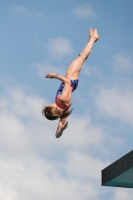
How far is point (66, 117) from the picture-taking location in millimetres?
11375

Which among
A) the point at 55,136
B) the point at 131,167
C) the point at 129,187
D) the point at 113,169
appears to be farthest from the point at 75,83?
the point at 129,187

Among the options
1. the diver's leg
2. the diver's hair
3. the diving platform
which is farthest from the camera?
the diving platform

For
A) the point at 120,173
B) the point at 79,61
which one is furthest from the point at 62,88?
the point at 120,173

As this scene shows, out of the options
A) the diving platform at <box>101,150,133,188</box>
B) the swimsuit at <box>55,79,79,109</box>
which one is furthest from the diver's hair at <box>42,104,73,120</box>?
the diving platform at <box>101,150,133,188</box>

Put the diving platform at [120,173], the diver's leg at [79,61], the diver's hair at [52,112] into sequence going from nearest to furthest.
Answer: the diver's hair at [52,112], the diver's leg at [79,61], the diving platform at [120,173]

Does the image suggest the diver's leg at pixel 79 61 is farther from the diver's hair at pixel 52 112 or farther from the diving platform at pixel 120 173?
the diving platform at pixel 120 173

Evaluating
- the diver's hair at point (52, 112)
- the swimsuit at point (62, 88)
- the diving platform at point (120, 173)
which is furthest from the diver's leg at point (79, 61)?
the diving platform at point (120, 173)

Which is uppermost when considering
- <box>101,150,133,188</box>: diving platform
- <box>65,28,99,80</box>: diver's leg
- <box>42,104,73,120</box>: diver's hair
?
<box>101,150,133,188</box>: diving platform

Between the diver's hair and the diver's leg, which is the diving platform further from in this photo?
the diver's hair

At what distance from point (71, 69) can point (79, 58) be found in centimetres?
35

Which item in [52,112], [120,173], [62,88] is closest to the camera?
[52,112]

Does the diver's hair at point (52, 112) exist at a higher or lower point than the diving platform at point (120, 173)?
lower

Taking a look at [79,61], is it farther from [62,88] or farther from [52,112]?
[52,112]

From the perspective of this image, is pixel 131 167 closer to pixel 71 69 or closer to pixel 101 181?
pixel 101 181
